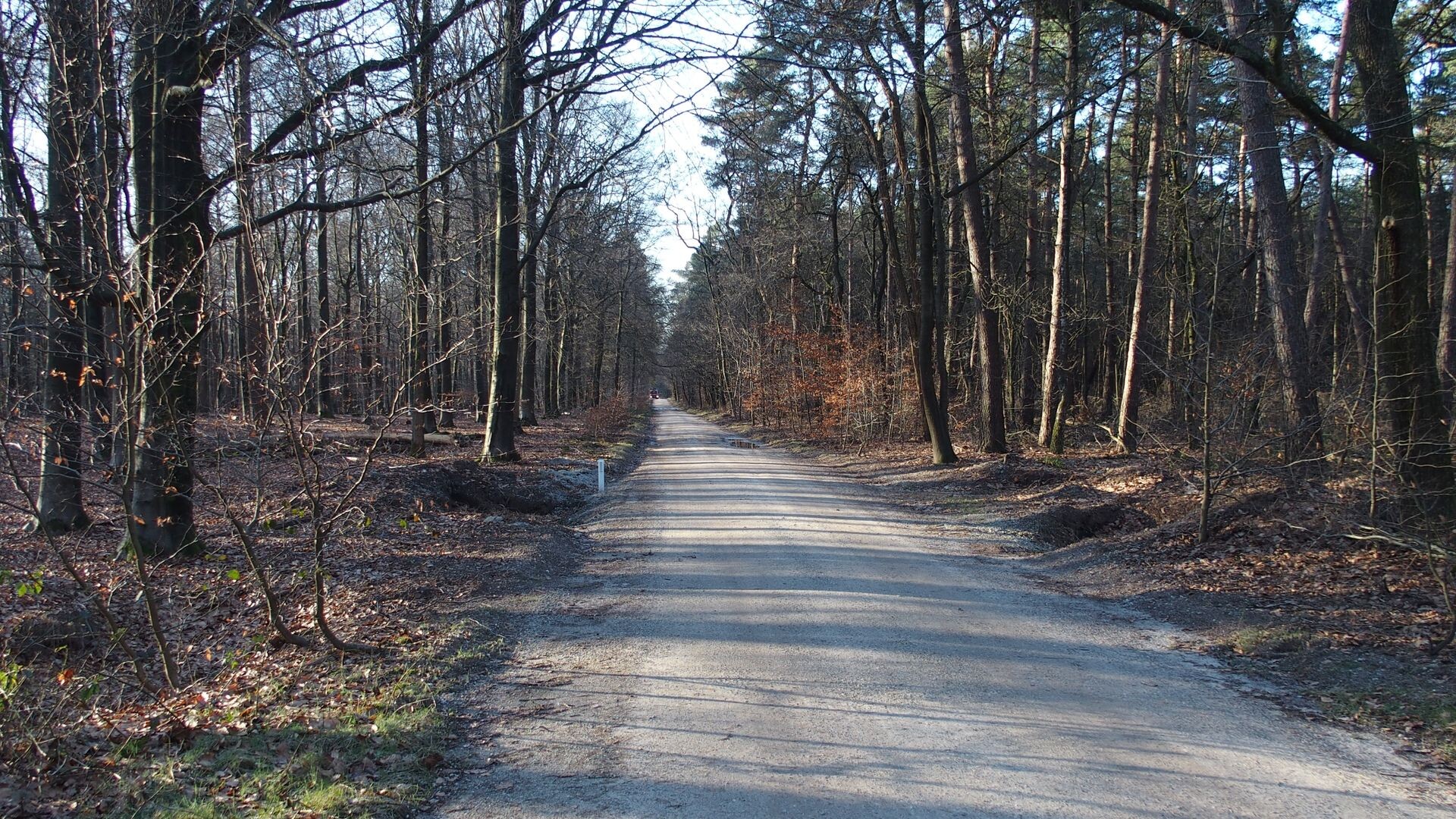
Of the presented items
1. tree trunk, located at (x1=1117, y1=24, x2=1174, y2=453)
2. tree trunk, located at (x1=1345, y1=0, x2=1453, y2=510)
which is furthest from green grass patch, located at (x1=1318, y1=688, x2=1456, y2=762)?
tree trunk, located at (x1=1117, y1=24, x2=1174, y2=453)

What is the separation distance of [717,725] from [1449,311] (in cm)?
1406

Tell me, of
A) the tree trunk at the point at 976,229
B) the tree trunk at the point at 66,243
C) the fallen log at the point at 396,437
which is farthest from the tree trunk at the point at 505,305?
the tree trunk at the point at 976,229

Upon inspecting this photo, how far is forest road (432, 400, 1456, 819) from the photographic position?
382 centimetres

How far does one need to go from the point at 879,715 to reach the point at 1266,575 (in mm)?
4961

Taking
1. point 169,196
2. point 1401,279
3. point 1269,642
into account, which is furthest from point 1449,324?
point 169,196

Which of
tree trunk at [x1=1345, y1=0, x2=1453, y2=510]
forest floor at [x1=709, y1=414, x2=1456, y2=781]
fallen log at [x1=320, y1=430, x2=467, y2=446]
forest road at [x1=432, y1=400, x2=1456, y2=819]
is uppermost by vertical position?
tree trunk at [x1=1345, y1=0, x2=1453, y2=510]

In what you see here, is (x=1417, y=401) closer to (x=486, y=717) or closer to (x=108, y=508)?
(x=486, y=717)

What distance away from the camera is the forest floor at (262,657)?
13.0 ft

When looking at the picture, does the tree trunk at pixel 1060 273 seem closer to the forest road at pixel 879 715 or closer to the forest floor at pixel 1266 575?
the forest floor at pixel 1266 575

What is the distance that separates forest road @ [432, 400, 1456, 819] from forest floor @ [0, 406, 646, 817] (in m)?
0.47

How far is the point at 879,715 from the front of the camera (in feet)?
15.6

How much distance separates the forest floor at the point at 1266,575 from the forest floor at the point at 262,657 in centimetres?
530

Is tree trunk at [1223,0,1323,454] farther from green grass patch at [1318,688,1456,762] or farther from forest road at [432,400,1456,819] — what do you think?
green grass patch at [1318,688,1456,762]

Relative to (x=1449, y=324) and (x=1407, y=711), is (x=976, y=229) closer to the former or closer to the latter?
(x=1449, y=324)
